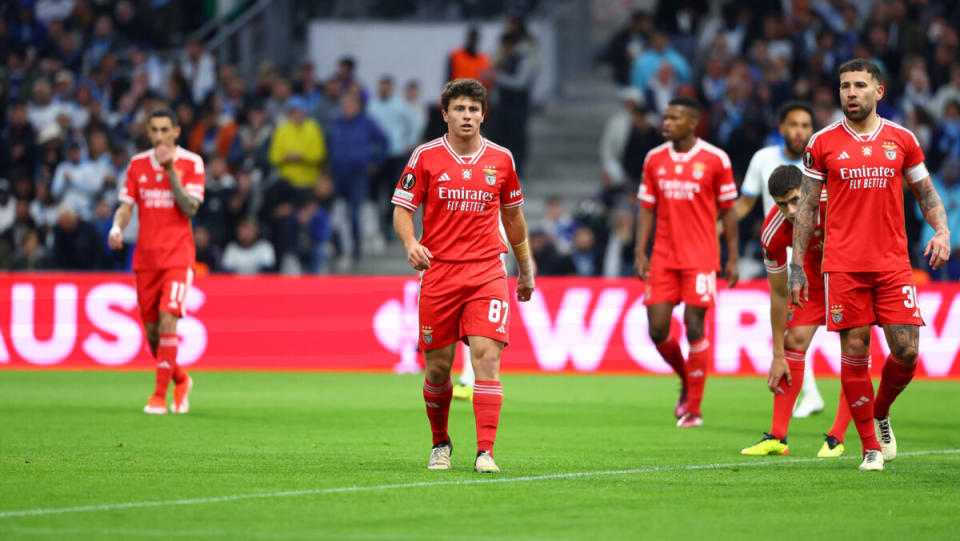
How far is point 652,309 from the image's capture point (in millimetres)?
12773

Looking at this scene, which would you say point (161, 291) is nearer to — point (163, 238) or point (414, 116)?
point (163, 238)

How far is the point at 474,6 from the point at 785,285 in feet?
56.5

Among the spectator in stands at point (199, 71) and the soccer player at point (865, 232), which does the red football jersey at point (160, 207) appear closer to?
the soccer player at point (865, 232)

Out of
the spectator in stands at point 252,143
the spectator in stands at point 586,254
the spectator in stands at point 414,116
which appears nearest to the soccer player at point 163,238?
the spectator in stands at point 586,254

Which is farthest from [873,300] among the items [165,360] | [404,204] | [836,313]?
[165,360]

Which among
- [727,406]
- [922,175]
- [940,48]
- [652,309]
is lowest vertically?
[727,406]

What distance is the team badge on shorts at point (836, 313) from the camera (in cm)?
916

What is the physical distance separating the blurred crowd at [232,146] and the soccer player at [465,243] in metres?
11.9

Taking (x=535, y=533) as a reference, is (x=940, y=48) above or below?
above

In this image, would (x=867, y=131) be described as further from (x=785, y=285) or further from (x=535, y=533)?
(x=535, y=533)

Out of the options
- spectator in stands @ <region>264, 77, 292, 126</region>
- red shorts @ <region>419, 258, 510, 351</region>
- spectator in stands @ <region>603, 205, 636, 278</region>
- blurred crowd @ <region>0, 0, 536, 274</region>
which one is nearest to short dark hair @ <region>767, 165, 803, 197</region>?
red shorts @ <region>419, 258, 510, 351</region>

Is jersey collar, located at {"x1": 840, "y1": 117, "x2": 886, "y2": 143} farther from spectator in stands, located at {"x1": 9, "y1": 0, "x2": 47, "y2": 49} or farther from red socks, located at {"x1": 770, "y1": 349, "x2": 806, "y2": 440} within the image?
spectator in stands, located at {"x1": 9, "y1": 0, "x2": 47, "y2": 49}

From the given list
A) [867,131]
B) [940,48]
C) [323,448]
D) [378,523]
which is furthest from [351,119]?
[378,523]

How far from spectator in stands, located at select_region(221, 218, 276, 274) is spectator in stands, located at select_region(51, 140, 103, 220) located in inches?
117
